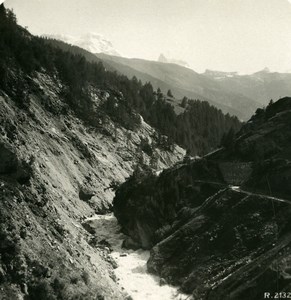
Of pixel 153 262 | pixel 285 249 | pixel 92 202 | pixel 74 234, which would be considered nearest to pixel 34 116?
pixel 92 202

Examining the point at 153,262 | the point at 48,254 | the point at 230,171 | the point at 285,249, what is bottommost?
the point at 153,262

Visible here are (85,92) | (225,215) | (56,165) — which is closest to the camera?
(225,215)

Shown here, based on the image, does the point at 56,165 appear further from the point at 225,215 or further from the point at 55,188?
the point at 225,215

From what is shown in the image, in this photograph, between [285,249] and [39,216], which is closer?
[285,249]

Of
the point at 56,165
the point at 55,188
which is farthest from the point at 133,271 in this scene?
the point at 56,165

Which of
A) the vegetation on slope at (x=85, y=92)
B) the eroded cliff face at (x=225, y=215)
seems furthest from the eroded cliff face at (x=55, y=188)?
the eroded cliff face at (x=225, y=215)

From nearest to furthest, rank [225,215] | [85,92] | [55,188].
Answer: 1. [225,215]
2. [55,188]
3. [85,92]

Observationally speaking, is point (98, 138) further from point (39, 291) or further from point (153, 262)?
point (39, 291)

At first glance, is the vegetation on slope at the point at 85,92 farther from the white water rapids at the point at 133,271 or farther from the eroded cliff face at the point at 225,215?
the eroded cliff face at the point at 225,215
